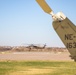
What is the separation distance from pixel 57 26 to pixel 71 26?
82cm

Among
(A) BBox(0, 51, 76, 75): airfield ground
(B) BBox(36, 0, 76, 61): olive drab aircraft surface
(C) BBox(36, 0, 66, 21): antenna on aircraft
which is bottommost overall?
(A) BBox(0, 51, 76, 75): airfield ground

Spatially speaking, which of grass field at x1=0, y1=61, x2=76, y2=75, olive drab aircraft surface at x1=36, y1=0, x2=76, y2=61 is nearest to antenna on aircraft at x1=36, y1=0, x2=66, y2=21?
olive drab aircraft surface at x1=36, y1=0, x2=76, y2=61

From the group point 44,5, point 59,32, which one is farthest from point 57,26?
point 44,5

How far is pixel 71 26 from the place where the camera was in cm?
1230

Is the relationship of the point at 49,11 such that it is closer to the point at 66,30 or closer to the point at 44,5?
the point at 44,5

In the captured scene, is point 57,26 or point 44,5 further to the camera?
point 57,26

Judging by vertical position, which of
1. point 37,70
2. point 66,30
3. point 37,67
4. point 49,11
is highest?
point 49,11

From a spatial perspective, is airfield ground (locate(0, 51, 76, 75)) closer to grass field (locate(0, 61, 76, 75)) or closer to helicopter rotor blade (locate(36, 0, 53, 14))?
grass field (locate(0, 61, 76, 75))

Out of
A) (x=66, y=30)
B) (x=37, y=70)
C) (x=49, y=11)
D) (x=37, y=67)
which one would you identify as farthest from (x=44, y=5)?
(x=37, y=67)

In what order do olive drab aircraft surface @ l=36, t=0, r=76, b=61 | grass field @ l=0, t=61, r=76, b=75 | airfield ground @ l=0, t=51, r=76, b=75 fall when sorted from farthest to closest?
airfield ground @ l=0, t=51, r=76, b=75
grass field @ l=0, t=61, r=76, b=75
olive drab aircraft surface @ l=36, t=0, r=76, b=61

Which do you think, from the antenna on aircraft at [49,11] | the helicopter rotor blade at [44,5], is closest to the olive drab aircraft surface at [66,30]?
the antenna on aircraft at [49,11]

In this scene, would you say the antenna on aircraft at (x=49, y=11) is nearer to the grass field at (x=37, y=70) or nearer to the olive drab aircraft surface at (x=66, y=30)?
the olive drab aircraft surface at (x=66, y=30)

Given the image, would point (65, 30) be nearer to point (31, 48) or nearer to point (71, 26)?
point (71, 26)

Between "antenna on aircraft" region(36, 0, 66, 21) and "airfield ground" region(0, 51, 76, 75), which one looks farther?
"airfield ground" region(0, 51, 76, 75)
